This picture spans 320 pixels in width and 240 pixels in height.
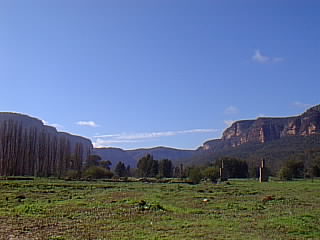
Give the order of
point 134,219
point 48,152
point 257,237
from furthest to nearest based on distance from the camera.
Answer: point 48,152 < point 134,219 < point 257,237

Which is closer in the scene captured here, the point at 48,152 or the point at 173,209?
the point at 173,209

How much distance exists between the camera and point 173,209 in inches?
709

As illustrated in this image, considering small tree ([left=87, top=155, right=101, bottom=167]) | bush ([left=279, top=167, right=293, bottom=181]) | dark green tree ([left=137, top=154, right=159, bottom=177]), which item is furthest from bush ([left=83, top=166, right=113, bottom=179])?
bush ([left=279, top=167, right=293, bottom=181])

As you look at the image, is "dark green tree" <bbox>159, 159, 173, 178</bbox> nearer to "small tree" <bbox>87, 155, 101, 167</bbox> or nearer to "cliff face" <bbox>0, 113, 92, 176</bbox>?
"small tree" <bbox>87, 155, 101, 167</bbox>

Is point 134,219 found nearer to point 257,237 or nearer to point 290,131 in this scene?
point 257,237

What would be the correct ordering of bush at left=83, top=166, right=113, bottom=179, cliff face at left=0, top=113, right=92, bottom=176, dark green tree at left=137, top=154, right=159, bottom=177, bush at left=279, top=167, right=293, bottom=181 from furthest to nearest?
1. dark green tree at left=137, top=154, right=159, bottom=177
2. bush at left=279, top=167, right=293, bottom=181
3. bush at left=83, top=166, right=113, bottom=179
4. cliff face at left=0, top=113, right=92, bottom=176

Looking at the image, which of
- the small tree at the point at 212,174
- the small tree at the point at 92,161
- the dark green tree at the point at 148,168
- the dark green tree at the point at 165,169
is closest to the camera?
the small tree at the point at 212,174

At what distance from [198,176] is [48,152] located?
32011 mm

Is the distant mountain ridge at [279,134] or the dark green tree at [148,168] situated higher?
the distant mountain ridge at [279,134]

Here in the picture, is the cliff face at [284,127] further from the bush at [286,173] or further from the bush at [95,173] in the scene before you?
the bush at [95,173]

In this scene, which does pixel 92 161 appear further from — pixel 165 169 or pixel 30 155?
pixel 30 155

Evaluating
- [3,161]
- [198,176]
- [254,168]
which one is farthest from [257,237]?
[254,168]

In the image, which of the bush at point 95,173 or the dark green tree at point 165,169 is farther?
the dark green tree at point 165,169

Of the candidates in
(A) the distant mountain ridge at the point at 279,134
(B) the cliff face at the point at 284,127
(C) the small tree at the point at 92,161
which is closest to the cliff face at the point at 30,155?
(C) the small tree at the point at 92,161
